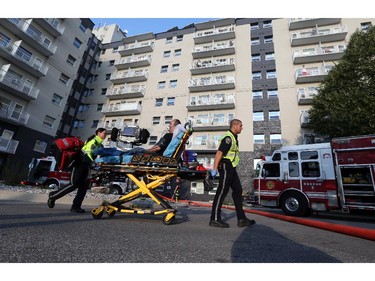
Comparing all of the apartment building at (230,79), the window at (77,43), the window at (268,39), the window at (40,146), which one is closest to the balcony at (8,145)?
the window at (40,146)

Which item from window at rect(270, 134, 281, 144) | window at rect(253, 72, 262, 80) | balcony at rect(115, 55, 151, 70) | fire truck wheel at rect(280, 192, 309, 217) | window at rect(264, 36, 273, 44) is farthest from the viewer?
balcony at rect(115, 55, 151, 70)

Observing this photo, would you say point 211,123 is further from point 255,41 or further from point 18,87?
point 18,87

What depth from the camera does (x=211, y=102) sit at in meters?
24.3

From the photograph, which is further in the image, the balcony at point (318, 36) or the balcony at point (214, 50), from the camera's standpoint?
the balcony at point (214, 50)

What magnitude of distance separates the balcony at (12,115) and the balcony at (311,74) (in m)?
28.3

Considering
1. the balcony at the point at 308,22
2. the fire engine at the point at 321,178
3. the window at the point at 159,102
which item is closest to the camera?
the fire engine at the point at 321,178

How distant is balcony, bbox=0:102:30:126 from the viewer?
1973 cm

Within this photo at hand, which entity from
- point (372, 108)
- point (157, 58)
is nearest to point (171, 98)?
point (157, 58)

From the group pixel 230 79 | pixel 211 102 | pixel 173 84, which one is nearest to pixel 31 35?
pixel 173 84

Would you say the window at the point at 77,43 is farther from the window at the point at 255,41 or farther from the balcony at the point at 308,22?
the balcony at the point at 308,22

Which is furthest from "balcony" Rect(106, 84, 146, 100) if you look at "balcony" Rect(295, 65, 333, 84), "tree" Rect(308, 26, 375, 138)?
"tree" Rect(308, 26, 375, 138)

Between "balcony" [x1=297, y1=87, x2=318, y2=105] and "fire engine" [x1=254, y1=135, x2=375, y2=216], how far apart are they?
14748mm

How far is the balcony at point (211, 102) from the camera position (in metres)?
23.8

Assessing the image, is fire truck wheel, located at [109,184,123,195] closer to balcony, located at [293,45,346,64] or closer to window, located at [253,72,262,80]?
window, located at [253,72,262,80]
